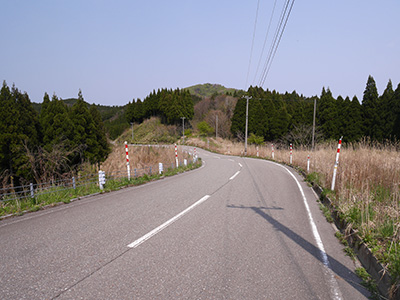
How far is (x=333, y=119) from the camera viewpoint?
48.9 metres

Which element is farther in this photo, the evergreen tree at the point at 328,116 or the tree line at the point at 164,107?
the tree line at the point at 164,107

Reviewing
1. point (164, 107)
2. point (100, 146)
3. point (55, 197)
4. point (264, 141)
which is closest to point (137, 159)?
point (100, 146)

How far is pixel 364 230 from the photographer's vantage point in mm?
4891

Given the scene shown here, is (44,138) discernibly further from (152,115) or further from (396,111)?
(152,115)

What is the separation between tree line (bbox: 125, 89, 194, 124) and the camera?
2928 inches

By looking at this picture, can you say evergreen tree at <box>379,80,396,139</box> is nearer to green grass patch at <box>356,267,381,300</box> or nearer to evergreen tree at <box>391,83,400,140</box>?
evergreen tree at <box>391,83,400,140</box>

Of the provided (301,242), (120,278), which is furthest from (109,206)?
(301,242)

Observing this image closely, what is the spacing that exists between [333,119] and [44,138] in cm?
4547

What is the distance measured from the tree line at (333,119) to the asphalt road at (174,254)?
3723 cm

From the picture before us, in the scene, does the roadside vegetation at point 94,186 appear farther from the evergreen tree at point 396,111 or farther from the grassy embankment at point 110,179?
the evergreen tree at point 396,111

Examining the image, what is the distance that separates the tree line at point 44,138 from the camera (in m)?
14.6

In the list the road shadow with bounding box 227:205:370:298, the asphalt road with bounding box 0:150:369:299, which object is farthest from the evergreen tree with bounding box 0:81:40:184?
the road shadow with bounding box 227:205:370:298

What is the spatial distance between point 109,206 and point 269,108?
5513cm

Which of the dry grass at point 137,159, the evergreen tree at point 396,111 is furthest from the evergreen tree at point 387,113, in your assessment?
the dry grass at point 137,159
